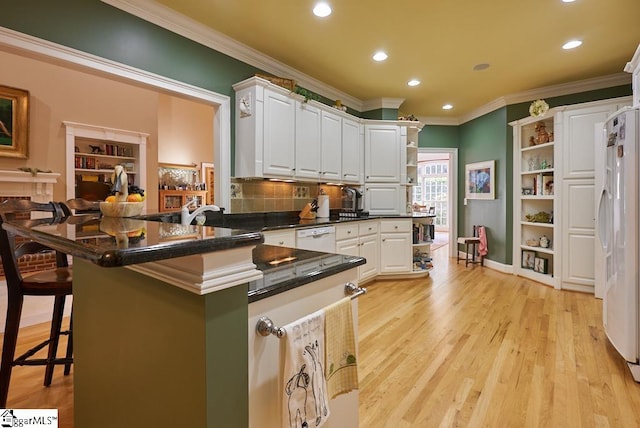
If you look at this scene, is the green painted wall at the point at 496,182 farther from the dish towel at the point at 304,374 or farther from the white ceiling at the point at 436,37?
the dish towel at the point at 304,374

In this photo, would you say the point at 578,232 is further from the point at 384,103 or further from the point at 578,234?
the point at 384,103

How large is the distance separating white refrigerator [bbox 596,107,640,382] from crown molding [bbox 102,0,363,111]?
316cm

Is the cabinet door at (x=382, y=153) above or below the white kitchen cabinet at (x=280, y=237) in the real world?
above

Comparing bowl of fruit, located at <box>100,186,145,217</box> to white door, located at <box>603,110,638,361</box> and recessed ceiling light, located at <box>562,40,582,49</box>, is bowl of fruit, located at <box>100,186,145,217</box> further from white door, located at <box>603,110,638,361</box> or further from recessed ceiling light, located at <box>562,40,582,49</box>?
recessed ceiling light, located at <box>562,40,582,49</box>

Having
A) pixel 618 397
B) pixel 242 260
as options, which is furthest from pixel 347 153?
pixel 242 260

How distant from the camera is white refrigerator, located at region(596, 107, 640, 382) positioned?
6.93 feet

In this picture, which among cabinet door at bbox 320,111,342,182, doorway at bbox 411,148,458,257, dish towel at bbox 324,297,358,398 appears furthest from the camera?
doorway at bbox 411,148,458,257

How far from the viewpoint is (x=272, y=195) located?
3.93m

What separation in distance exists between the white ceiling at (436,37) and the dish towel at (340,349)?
8.54 feet

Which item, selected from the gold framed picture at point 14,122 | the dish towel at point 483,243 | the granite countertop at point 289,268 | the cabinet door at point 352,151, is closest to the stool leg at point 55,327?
the granite countertop at point 289,268

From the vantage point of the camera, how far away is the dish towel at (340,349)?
1012mm

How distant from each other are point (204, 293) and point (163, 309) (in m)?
0.22

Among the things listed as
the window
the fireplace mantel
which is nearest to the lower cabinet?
the fireplace mantel

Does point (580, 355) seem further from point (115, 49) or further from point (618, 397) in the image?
point (115, 49)
